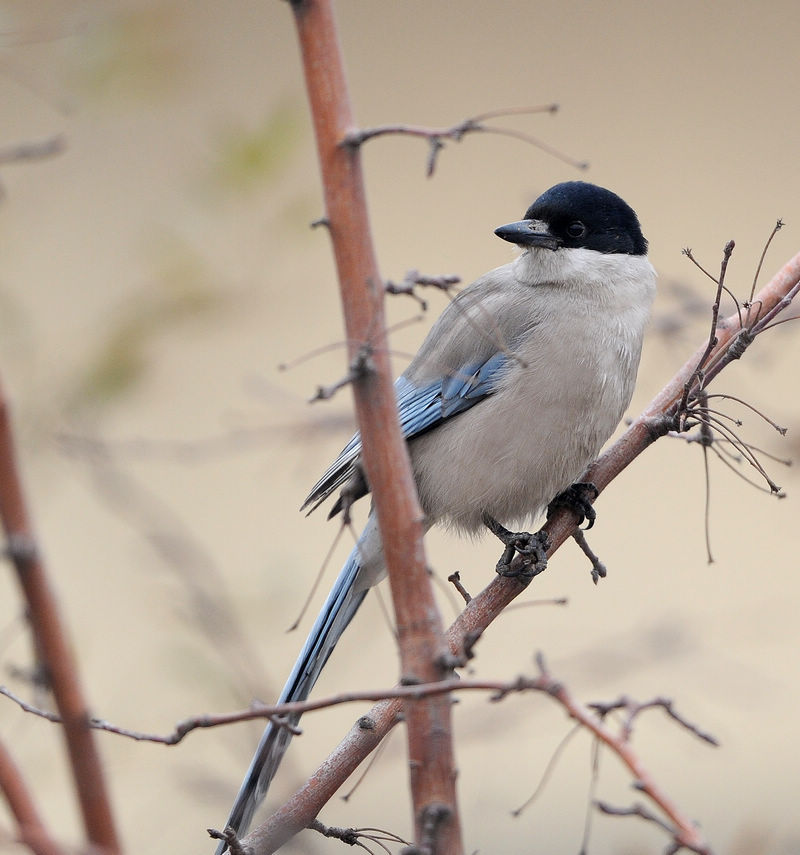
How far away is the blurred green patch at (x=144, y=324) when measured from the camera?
1.86m

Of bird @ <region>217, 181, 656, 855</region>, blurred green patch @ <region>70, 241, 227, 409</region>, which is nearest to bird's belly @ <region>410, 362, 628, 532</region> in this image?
bird @ <region>217, 181, 656, 855</region>

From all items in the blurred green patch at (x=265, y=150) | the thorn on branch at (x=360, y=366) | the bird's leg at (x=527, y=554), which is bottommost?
the bird's leg at (x=527, y=554)

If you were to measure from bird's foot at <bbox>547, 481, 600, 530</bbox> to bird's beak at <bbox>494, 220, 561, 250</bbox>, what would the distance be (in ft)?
1.85

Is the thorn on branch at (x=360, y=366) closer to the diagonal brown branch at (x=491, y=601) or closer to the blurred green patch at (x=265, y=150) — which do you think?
the diagonal brown branch at (x=491, y=601)

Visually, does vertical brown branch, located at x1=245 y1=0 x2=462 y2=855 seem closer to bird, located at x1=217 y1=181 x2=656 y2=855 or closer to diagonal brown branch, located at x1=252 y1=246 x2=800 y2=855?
diagonal brown branch, located at x1=252 y1=246 x2=800 y2=855

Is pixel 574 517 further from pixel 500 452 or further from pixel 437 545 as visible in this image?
pixel 437 545

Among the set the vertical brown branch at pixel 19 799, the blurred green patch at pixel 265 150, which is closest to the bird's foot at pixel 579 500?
the blurred green patch at pixel 265 150

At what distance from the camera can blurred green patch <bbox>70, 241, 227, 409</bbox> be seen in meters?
1.86

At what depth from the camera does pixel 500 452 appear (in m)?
2.34

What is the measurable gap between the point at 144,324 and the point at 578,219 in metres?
1.12

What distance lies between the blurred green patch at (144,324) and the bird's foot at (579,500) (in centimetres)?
80

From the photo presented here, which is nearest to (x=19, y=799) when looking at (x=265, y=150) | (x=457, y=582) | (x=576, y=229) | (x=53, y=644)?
(x=53, y=644)

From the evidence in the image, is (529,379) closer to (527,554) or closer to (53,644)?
(527,554)

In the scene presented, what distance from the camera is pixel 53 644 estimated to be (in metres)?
0.58
